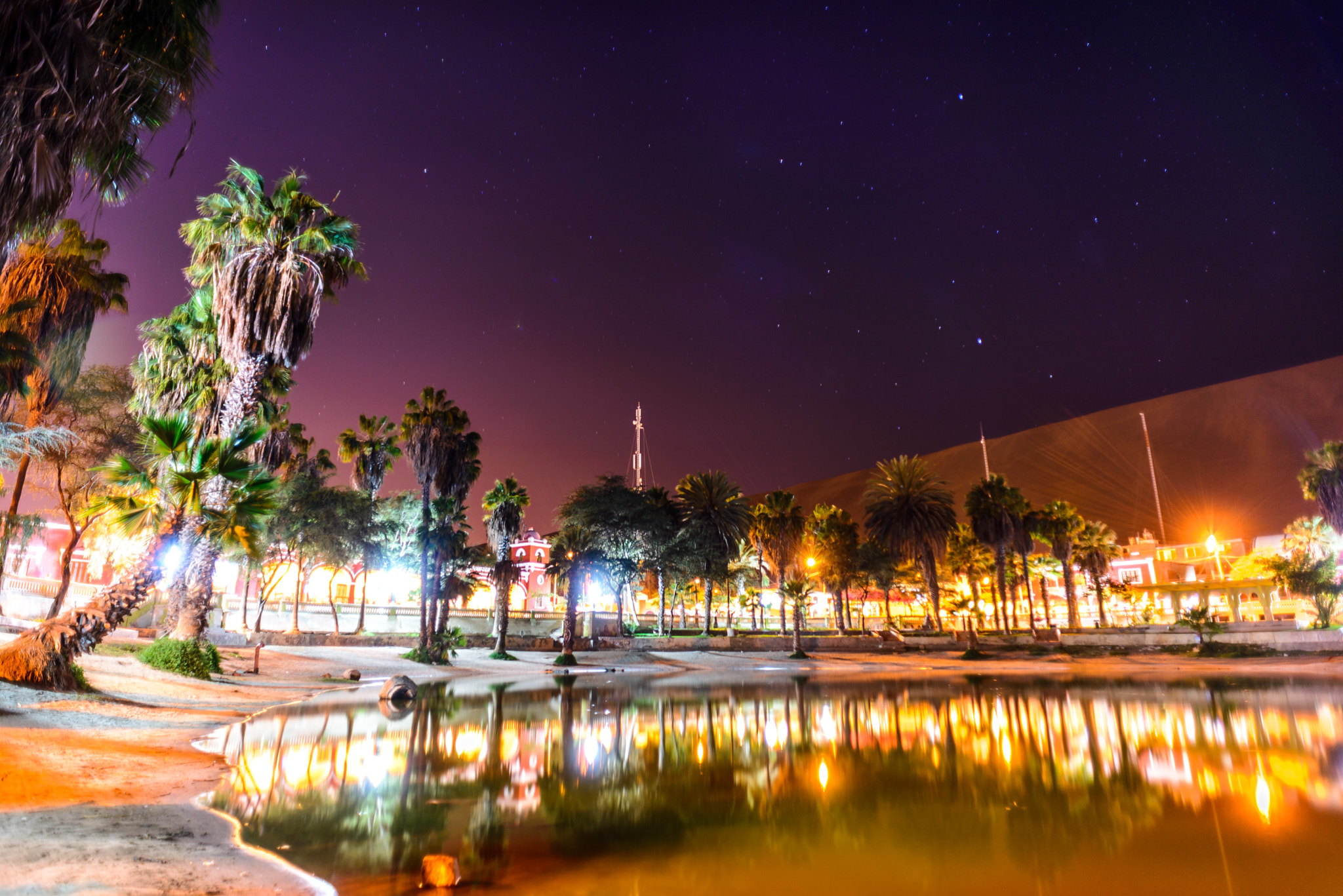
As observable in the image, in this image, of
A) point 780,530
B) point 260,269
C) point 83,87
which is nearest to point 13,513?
point 260,269

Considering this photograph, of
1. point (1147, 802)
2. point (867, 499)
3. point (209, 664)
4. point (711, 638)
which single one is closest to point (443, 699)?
point (209, 664)

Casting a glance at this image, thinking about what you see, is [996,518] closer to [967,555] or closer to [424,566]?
[967,555]

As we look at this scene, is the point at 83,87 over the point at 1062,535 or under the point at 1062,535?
over

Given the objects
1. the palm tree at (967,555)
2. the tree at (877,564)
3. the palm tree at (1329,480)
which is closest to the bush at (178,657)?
the tree at (877,564)

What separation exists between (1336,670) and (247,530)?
46.5 metres

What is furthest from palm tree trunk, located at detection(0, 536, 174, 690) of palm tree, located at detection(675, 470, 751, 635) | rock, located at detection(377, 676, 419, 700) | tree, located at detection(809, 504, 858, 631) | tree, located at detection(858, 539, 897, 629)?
tree, located at detection(858, 539, 897, 629)

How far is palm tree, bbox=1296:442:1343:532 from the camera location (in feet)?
147

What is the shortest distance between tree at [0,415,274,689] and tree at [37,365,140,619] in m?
16.1

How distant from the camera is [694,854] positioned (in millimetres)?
6809

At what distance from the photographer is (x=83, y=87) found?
7281 millimetres

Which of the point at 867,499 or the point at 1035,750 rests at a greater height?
the point at 867,499

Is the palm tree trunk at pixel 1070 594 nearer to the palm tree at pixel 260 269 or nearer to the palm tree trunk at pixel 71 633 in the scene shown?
the palm tree at pixel 260 269

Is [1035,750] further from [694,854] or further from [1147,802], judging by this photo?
[694,854]

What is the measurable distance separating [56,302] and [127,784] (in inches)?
829
